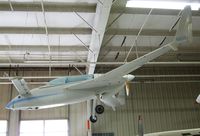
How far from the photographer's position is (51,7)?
677 centimetres

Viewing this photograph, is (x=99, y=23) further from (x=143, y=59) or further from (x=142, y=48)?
(x=142, y=48)

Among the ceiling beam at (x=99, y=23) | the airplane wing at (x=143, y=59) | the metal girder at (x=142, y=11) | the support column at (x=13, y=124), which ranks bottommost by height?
the support column at (x=13, y=124)

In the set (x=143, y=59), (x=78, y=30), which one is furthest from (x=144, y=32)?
(x=143, y=59)

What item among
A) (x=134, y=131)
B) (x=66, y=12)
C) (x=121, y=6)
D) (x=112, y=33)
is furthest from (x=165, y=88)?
(x=66, y=12)

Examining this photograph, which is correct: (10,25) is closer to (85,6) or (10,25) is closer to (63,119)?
(85,6)

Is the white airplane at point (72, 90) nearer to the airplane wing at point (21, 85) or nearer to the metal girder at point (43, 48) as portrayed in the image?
the airplane wing at point (21, 85)

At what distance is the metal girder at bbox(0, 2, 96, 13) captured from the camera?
6.67 m

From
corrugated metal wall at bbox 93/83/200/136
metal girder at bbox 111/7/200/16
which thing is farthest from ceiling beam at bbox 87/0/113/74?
corrugated metal wall at bbox 93/83/200/136

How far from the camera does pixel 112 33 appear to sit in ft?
28.0

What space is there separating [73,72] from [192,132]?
573cm

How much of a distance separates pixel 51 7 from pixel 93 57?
2.51 m

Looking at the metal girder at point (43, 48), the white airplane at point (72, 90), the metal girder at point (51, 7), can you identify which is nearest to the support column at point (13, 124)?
the metal girder at point (43, 48)

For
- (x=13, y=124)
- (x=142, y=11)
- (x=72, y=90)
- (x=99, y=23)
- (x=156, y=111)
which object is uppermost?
(x=142, y=11)

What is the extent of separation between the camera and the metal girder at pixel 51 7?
21.9 feet
